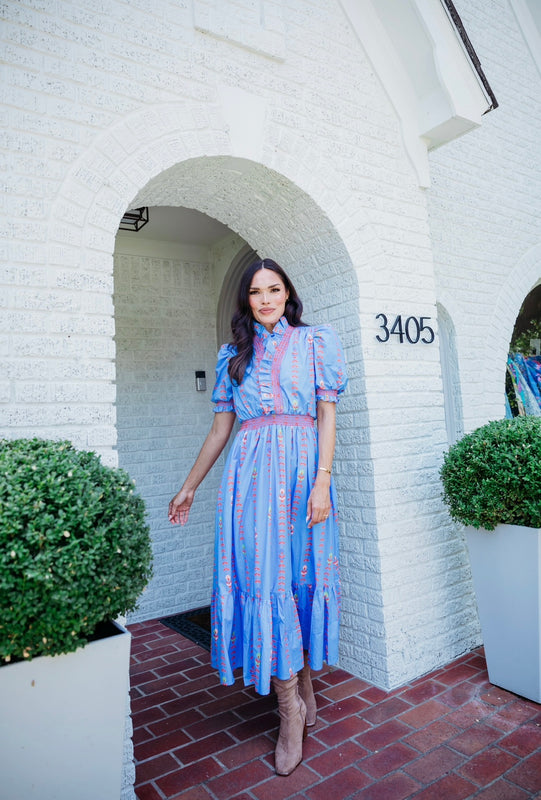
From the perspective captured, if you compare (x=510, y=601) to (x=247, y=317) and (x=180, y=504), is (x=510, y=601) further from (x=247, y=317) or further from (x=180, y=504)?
(x=247, y=317)

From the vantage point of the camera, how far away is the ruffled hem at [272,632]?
214 cm

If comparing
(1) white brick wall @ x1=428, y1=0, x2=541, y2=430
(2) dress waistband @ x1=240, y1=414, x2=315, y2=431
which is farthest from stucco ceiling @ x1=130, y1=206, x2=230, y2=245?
(2) dress waistband @ x1=240, y1=414, x2=315, y2=431

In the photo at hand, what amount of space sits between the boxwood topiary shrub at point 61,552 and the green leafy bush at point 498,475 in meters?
1.65

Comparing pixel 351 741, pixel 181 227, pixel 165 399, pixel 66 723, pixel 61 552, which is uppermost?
pixel 181 227

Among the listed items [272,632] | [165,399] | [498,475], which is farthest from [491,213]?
[272,632]

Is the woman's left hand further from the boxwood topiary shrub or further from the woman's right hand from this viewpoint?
the boxwood topiary shrub

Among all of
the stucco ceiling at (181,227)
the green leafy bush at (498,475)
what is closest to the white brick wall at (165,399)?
the stucco ceiling at (181,227)

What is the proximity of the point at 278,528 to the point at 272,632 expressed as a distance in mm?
408

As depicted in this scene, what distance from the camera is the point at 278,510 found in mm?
2230

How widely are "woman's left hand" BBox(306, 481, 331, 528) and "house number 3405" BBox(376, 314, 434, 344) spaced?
1.07 meters

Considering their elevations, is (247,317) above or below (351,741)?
above

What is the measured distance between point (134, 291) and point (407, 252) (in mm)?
2283

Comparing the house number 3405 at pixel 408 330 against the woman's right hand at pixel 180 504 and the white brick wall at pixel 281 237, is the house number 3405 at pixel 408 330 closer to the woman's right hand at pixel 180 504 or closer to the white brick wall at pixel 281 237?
the white brick wall at pixel 281 237

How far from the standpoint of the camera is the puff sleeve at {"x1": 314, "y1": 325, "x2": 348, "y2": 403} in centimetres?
234
